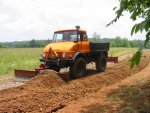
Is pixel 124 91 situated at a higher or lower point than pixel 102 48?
lower

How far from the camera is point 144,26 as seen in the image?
254cm

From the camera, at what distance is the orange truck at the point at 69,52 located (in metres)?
13.7

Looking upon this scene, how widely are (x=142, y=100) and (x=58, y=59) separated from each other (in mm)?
5056

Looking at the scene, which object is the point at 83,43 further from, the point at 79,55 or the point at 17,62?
the point at 17,62

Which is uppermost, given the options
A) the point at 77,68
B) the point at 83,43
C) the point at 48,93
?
the point at 83,43

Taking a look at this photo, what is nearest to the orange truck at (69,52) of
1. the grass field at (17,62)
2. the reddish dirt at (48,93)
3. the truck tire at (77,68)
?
the truck tire at (77,68)

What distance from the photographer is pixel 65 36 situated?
1465cm

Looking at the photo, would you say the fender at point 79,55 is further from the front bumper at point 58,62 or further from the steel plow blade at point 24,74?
the steel plow blade at point 24,74

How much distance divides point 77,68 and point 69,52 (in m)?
0.93

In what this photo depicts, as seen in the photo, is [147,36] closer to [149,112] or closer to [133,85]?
[149,112]

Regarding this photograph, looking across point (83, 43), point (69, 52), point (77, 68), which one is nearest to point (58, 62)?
point (69, 52)

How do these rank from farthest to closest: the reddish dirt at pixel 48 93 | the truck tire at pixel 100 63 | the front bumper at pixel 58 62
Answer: the truck tire at pixel 100 63, the front bumper at pixel 58 62, the reddish dirt at pixel 48 93

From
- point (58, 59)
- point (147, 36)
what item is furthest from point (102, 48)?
point (147, 36)

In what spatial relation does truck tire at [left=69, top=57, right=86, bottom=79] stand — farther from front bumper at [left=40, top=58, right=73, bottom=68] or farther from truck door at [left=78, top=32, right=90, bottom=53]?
truck door at [left=78, top=32, right=90, bottom=53]
